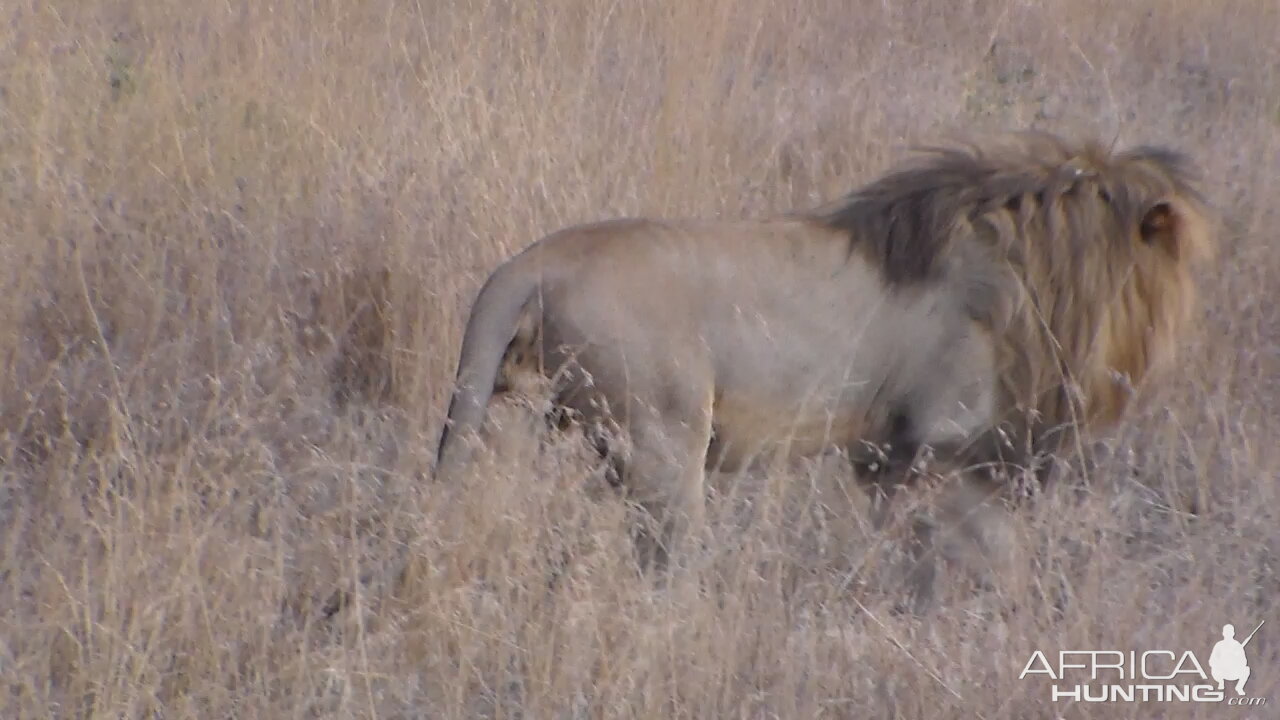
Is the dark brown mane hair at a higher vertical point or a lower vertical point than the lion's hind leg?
higher

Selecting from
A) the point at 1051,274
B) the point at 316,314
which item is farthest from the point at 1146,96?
the point at 316,314

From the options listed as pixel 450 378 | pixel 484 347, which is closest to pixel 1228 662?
pixel 484 347

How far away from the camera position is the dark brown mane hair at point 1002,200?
343 centimetres

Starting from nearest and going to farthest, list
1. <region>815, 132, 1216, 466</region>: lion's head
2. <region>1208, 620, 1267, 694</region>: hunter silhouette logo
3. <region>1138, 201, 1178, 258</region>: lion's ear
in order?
1. <region>1208, 620, 1267, 694</region>: hunter silhouette logo
2. <region>815, 132, 1216, 466</region>: lion's head
3. <region>1138, 201, 1178, 258</region>: lion's ear

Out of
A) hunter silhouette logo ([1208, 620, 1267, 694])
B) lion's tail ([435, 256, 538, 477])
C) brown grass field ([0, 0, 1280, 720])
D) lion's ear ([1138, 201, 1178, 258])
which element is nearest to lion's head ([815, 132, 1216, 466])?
lion's ear ([1138, 201, 1178, 258])

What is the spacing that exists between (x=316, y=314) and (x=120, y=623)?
1.81 meters

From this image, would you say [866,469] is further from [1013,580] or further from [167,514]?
[167,514]

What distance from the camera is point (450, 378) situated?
4.14 meters

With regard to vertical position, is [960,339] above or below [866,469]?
above

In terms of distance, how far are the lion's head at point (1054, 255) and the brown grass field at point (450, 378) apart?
0.26 metres

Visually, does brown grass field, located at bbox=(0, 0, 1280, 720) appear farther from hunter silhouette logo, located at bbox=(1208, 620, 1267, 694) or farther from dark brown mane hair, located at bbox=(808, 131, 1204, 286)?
dark brown mane hair, located at bbox=(808, 131, 1204, 286)

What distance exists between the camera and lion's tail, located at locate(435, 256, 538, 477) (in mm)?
3014

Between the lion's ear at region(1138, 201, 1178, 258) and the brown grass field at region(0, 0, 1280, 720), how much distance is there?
1.88ft

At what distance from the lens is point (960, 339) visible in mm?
3348
